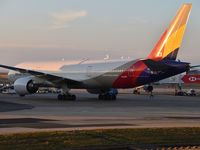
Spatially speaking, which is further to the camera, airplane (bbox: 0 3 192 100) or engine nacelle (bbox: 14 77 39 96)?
engine nacelle (bbox: 14 77 39 96)

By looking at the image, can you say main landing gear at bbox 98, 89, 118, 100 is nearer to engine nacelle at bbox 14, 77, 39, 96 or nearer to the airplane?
the airplane

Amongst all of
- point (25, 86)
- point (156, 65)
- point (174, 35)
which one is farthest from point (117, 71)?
point (25, 86)

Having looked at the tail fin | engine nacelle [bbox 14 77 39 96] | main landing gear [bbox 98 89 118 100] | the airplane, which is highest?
the tail fin

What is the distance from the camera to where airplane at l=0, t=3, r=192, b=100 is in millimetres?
40219

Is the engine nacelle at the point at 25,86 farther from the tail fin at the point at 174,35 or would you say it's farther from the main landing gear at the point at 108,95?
the tail fin at the point at 174,35

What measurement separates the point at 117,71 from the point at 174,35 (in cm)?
640

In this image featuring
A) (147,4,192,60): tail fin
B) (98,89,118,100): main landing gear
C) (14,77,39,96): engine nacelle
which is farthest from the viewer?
(98,89,118,100): main landing gear

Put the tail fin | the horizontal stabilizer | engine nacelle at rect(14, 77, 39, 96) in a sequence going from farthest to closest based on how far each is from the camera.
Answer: engine nacelle at rect(14, 77, 39, 96) → the tail fin → the horizontal stabilizer

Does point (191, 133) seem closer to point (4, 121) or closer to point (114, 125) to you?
point (114, 125)

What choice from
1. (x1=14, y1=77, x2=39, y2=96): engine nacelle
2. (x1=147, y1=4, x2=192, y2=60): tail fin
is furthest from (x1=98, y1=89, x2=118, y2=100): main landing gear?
(x1=147, y1=4, x2=192, y2=60): tail fin

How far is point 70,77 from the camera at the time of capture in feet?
155

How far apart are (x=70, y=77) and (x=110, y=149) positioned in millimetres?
34723

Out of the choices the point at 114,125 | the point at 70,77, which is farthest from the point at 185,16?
the point at 114,125

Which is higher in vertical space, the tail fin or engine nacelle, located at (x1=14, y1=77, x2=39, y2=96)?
the tail fin
